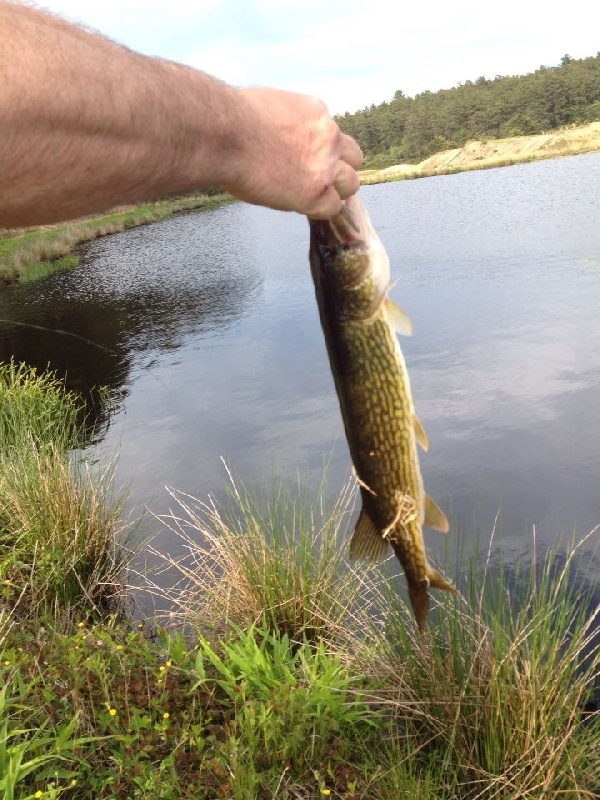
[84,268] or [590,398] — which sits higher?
[84,268]

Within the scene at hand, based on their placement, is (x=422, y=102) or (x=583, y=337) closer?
(x=583, y=337)

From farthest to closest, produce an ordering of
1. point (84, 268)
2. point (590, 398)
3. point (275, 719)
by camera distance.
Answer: point (84, 268)
point (590, 398)
point (275, 719)

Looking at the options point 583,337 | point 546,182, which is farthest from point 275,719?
point 546,182

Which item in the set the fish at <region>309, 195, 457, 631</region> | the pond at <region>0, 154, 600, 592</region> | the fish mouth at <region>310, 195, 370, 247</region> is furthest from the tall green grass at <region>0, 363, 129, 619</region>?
the fish mouth at <region>310, 195, 370, 247</region>

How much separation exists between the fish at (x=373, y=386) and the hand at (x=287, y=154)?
8.0 inches

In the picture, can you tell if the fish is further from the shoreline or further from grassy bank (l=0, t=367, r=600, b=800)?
the shoreline

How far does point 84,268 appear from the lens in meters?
27.7

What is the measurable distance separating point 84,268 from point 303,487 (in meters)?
22.2

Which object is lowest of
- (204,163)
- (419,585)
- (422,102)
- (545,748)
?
(545,748)

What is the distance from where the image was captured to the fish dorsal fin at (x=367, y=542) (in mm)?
2396

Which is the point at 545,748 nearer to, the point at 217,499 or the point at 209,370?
the point at 217,499

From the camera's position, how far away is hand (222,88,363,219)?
1.65 meters

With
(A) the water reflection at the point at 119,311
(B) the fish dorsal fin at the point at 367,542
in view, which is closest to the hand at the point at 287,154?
(B) the fish dorsal fin at the point at 367,542

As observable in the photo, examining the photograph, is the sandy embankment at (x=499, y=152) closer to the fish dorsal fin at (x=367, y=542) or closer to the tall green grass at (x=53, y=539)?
the tall green grass at (x=53, y=539)
